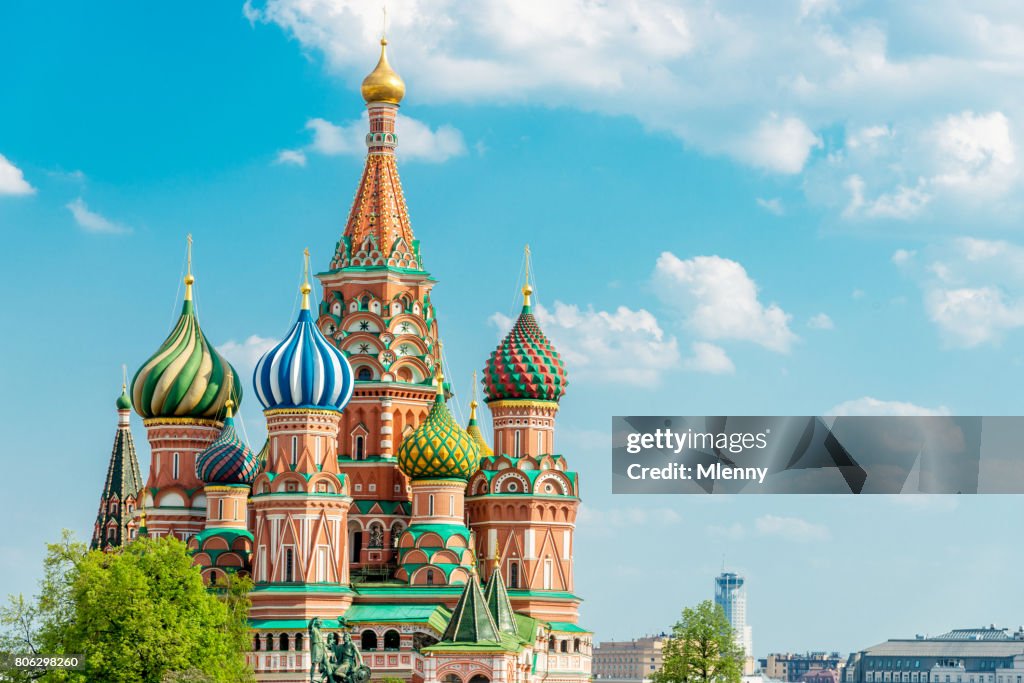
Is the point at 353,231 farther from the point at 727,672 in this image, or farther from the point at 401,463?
the point at 727,672

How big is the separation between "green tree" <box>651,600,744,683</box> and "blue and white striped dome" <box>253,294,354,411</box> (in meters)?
13.1

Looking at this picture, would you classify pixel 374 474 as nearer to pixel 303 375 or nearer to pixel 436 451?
pixel 436 451

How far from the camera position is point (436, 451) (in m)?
63.4

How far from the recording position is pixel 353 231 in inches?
2687

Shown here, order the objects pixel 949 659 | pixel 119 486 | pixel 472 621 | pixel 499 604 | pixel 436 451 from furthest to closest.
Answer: pixel 949 659, pixel 119 486, pixel 436 451, pixel 499 604, pixel 472 621

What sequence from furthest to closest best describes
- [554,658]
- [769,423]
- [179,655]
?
[554,658]
[179,655]
[769,423]

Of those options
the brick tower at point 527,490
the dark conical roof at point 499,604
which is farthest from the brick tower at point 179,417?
the dark conical roof at point 499,604

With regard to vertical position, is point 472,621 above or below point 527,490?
below

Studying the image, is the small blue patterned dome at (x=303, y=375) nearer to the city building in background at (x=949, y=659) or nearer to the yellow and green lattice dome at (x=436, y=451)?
the yellow and green lattice dome at (x=436, y=451)

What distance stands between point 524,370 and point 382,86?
10.3 metres

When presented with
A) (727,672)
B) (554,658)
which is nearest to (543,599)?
(554,658)

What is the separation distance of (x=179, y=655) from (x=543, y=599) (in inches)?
553

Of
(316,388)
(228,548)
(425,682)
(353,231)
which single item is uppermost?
(353,231)

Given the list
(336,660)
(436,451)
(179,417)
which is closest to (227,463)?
(179,417)
